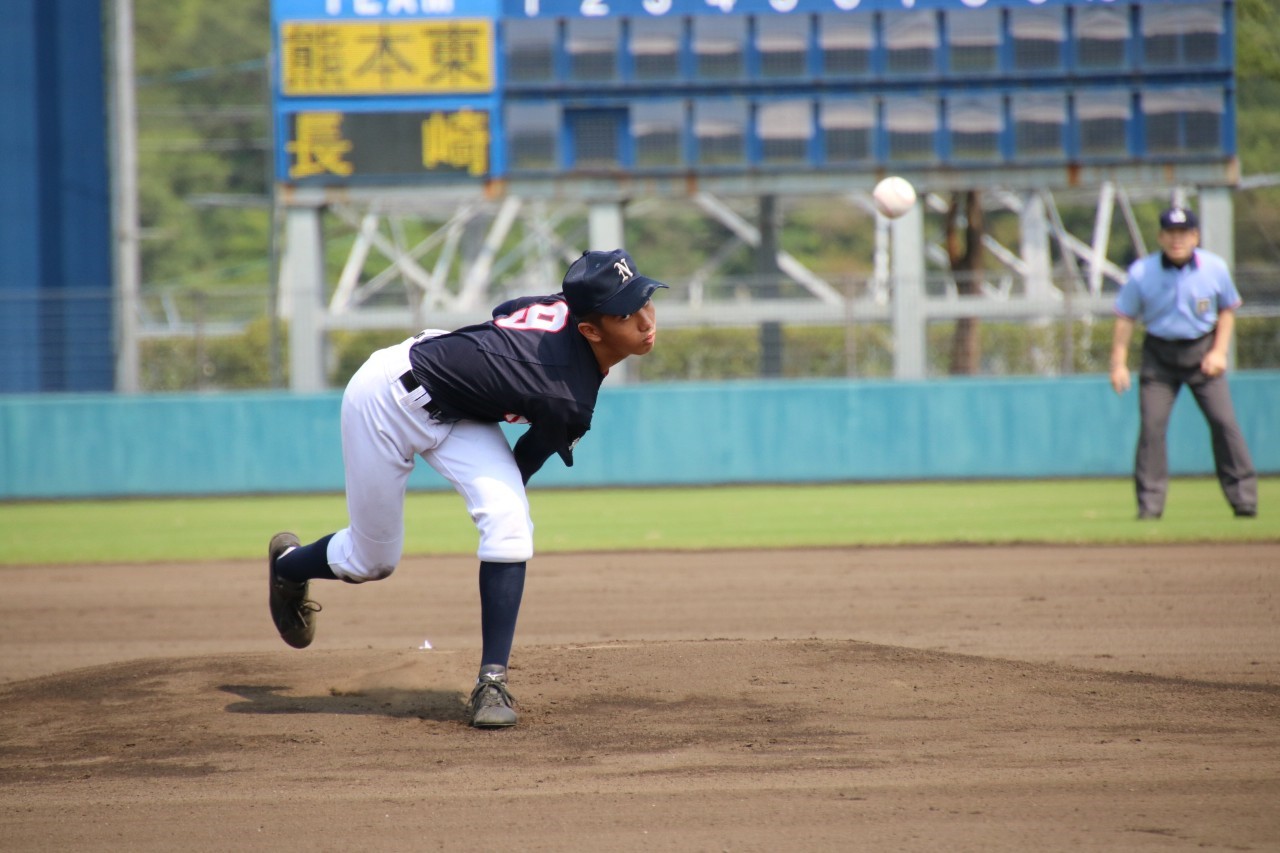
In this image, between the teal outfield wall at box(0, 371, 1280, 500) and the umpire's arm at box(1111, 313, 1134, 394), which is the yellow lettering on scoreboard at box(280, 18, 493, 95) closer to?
the teal outfield wall at box(0, 371, 1280, 500)

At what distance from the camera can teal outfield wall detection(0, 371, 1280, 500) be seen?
15484 mm

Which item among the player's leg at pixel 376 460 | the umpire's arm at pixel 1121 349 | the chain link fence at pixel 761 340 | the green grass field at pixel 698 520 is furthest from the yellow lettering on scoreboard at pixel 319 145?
the player's leg at pixel 376 460

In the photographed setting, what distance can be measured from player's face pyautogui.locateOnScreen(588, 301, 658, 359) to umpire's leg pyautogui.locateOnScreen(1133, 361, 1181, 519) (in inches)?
225

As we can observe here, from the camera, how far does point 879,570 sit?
803 centimetres

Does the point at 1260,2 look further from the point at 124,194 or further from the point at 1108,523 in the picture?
the point at 124,194

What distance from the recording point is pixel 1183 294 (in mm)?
9023

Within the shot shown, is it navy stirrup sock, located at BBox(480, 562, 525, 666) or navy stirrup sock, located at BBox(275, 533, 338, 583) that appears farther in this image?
navy stirrup sock, located at BBox(275, 533, 338, 583)

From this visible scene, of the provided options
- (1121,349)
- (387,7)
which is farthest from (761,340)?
(1121,349)

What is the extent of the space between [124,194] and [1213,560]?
729 inches

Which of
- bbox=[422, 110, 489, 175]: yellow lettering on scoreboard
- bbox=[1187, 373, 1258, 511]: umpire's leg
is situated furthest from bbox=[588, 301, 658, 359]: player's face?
bbox=[422, 110, 489, 175]: yellow lettering on scoreboard

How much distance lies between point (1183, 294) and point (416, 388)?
6.36 metres

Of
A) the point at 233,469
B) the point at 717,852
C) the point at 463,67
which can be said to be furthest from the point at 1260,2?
the point at 717,852

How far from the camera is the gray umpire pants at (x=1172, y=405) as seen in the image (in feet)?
29.7

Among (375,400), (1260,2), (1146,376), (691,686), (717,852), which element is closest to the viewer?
(717,852)
